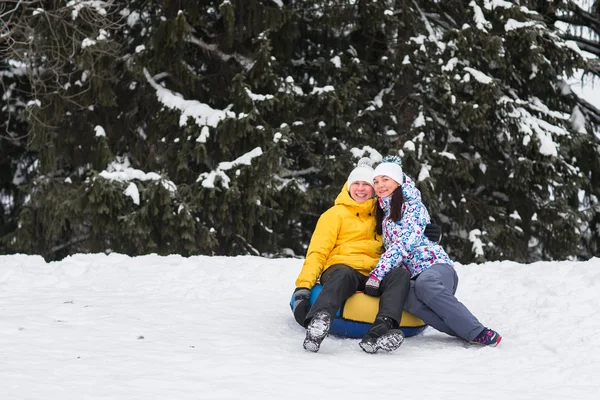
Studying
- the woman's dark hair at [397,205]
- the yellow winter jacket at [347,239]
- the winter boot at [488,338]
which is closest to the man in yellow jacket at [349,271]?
the yellow winter jacket at [347,239]

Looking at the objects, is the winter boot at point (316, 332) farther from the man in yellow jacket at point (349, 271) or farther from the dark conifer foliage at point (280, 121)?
the dark conifer foliage at point (280, 121)

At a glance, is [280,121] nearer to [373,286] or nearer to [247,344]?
[373,286]

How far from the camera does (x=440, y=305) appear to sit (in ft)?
14.8

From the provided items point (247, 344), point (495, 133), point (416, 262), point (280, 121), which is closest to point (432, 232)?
point (416, 262)

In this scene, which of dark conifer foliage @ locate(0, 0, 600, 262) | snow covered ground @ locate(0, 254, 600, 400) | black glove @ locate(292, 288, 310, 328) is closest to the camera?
snow covered ground @ locate(0, 254, 600, 400)

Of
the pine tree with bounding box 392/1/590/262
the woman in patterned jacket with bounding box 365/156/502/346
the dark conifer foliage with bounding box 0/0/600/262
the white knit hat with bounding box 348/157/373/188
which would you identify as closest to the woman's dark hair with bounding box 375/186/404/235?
the woman in patterned jacket with bounding box 365/156/502/346

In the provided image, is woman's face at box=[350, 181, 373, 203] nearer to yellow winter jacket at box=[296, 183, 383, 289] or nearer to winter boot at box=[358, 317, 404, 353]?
yellow winter jacket at box=[296, 183, 383, 289]

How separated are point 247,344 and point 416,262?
1.27m

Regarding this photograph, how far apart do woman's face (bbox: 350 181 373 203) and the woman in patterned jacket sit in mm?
102

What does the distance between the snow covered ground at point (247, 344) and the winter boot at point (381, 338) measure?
0.07 meters

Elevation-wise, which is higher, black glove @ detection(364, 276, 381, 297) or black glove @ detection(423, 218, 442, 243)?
black glove @ detection(423, 218, 442, 243)

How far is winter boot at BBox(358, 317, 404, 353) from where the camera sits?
4211 mm

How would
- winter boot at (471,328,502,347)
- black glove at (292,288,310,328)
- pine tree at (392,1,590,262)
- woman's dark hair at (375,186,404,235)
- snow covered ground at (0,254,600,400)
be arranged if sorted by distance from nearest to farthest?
snow covered ground at (0,254,600,400) < winter boot at (471,328,502,347) < black glove at (292,288,310,328) < woman's dark hair at (375,186,404,235) < pine tree at (392,1,590,262)

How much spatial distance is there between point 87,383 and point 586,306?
3.48 m
